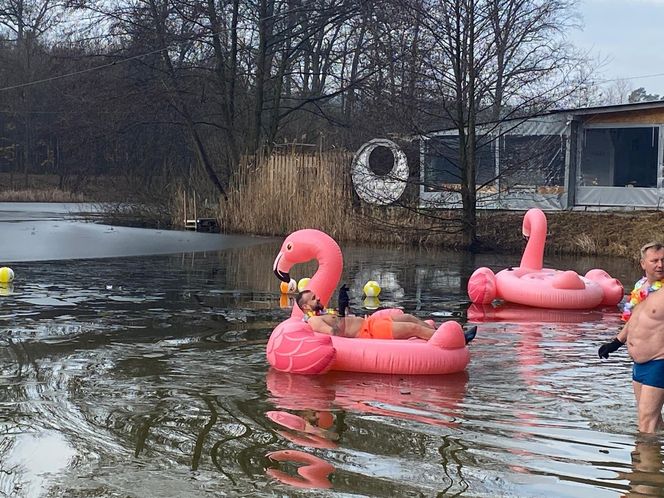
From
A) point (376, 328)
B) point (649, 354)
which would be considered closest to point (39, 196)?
point (376, 328)

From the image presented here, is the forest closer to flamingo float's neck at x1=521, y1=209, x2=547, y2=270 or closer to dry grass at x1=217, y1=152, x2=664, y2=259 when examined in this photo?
dry grass at x1=217, y1=152, x2=664, y2=259

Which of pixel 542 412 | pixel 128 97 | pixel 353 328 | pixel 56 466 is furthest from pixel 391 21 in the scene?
pixel 56 466

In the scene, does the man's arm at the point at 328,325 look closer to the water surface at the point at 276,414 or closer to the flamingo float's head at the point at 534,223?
the water surface at the point at 276,414

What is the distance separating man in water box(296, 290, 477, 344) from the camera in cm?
903

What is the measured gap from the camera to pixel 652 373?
20.2 ft

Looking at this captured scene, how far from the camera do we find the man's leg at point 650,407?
6.22 m

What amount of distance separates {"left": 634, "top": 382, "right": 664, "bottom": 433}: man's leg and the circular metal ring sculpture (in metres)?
18.7

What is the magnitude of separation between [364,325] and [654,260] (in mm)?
3093

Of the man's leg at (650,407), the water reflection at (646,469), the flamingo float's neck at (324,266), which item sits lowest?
the water reflection at (646,469)

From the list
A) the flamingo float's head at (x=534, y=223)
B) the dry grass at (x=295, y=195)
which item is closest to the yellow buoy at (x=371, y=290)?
the flamingo float's head at (x=534, y=223)

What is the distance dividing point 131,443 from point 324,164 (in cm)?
2029

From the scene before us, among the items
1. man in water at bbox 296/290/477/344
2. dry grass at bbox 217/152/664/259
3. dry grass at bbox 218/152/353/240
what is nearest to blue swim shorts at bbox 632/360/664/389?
man in water at bbox 296/290/477/344

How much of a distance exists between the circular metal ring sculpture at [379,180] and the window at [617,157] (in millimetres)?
5449

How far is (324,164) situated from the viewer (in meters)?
26.1
